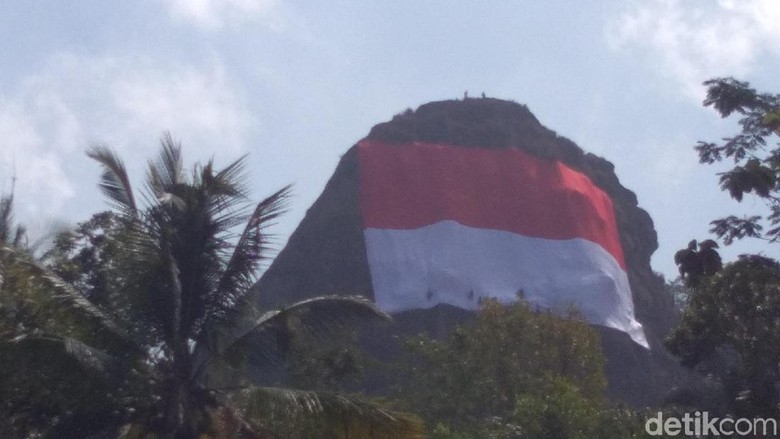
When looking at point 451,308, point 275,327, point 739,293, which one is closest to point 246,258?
point 275,327

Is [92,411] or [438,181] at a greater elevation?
[438,181]

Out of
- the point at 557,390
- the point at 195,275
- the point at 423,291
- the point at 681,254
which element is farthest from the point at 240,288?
the point at 423,291

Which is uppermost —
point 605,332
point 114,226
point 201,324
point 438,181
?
point 438,181

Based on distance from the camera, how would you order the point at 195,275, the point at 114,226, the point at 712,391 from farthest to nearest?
the point at 712,391 < the point at 114,226 < the point at 195,275

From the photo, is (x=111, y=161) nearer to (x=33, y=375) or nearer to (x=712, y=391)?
(x=33, y=375)

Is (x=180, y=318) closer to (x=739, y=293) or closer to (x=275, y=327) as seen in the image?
(x=275, y=327)

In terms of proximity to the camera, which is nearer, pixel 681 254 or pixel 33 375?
pixel 33 375

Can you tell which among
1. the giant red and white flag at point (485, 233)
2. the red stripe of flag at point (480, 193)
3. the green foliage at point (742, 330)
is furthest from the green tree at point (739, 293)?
the red stripe of flag at point (480, 193)

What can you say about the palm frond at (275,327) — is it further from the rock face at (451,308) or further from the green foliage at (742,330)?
the rock face at (451,308)
